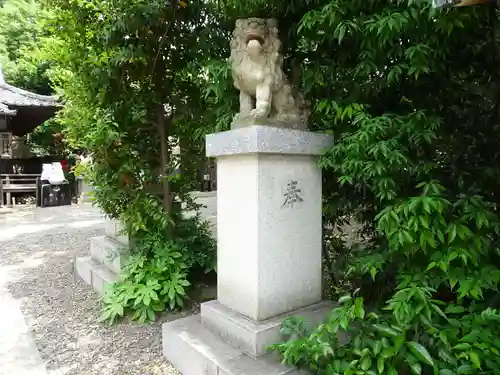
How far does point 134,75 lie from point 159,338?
8.87 feet

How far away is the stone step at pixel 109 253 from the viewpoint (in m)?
4.34

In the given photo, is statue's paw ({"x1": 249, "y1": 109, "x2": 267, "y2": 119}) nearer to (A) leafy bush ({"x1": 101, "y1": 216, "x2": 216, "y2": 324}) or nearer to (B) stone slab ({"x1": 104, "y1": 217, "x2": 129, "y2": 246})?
(A) leafy bush ({"x1": 101, "y1": 216, "x2": 216, "y2": 324})

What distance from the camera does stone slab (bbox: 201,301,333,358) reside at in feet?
8.00

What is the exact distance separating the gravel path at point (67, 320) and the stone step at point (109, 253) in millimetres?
399

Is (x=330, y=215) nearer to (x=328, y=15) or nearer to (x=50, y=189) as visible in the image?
(x=328, y=15)

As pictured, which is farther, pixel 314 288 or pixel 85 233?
pixel 85 233

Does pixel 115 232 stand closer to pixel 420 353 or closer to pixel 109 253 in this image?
pixel 109 253

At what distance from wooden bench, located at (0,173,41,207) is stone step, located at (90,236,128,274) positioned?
11.1 meters

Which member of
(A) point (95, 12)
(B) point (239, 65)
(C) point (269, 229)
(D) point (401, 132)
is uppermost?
(A) point (95, 12)

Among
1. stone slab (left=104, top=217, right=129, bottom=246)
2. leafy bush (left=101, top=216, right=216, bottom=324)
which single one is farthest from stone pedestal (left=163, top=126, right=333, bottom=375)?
stone slab (left=104, top=217, right=129, bottom=246)

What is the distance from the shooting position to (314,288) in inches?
115

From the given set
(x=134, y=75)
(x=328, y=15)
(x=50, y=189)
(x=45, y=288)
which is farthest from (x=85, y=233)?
(x=328, y=15)

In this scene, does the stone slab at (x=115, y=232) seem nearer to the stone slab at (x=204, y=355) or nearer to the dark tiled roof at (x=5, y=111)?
the stone slab at (x=204, y=355)

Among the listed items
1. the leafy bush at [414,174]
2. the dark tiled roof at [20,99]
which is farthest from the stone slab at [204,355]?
the dark tiled roof at [20,99]
